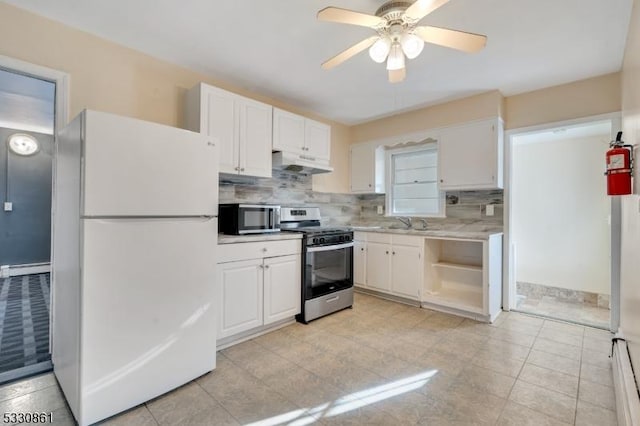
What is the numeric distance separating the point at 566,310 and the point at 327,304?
2816 mm

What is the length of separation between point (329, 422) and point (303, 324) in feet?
4.43

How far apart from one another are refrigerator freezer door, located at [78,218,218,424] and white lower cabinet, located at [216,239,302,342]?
1.12 feet

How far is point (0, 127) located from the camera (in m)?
4.63

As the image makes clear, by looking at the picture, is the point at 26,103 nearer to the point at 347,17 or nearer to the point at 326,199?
the point at 326,199

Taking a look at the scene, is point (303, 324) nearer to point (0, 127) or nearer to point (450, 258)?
point (450, 258)

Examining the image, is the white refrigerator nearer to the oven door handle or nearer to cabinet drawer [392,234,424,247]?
the oven door handle

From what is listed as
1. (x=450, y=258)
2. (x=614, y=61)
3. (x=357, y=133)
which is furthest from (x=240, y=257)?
(x=614, y=61)

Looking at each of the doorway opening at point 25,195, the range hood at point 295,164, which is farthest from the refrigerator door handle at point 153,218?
the doorway opening at point 25,195

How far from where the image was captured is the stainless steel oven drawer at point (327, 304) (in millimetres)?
2959

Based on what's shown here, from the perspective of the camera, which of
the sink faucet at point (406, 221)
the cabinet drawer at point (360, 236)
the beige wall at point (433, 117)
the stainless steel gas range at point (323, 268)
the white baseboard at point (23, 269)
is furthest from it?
the white baseboard at point (23, 269)

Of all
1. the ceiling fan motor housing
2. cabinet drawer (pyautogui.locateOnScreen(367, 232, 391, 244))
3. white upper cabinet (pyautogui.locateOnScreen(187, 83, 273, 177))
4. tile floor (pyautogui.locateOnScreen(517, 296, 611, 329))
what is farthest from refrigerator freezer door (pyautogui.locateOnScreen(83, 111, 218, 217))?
tile floor (pyautogui.locateOnScreen(517, 296, 611, 329))

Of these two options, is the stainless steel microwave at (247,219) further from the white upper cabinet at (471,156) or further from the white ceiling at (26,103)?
the white upper cabinet at (471,156)

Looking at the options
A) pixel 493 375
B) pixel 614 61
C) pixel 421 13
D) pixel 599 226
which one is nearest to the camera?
pixel 421 13

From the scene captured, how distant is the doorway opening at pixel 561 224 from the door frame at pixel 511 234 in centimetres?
4
